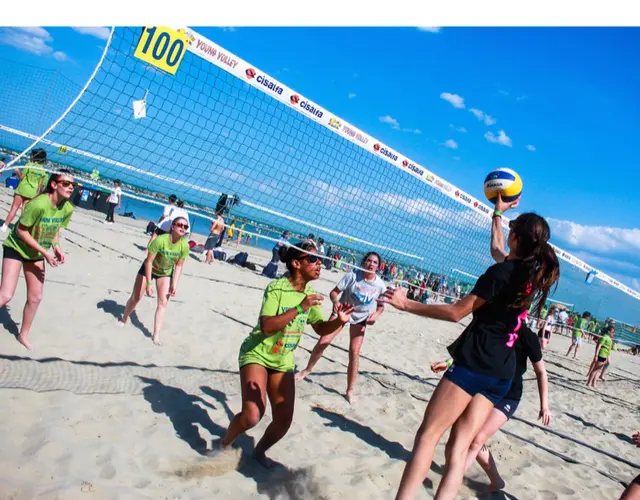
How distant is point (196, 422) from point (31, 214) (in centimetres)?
210

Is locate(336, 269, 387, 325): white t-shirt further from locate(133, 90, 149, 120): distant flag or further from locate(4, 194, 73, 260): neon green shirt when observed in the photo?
locate(4, 194, 73, 260): neon green shirt

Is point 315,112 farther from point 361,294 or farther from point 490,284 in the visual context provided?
point 490,284

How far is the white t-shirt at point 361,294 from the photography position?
4.63m

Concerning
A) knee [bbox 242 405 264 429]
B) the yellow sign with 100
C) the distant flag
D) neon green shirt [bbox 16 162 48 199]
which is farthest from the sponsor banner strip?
neon green shirt [bbox 16 162 48 199]

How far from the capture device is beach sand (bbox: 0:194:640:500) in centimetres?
276

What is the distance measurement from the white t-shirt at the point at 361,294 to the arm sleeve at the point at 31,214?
2628 millimetres

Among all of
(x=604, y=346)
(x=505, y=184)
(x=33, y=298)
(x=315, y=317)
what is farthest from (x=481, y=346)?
(x=604, y=346)

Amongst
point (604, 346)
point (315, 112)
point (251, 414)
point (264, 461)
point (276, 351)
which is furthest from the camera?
point (604, 346)

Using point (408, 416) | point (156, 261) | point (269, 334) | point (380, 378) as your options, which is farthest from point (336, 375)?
point (269, 334)

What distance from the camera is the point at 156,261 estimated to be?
16.9 feet

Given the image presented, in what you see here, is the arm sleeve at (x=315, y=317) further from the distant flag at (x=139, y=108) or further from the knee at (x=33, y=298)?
the knee at (x=33, y=298)

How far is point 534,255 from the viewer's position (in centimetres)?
241

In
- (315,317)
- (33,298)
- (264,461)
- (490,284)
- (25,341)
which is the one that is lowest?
(25,341)

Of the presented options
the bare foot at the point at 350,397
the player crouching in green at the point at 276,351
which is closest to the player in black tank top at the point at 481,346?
the player crouching in green at the point at 276,351
